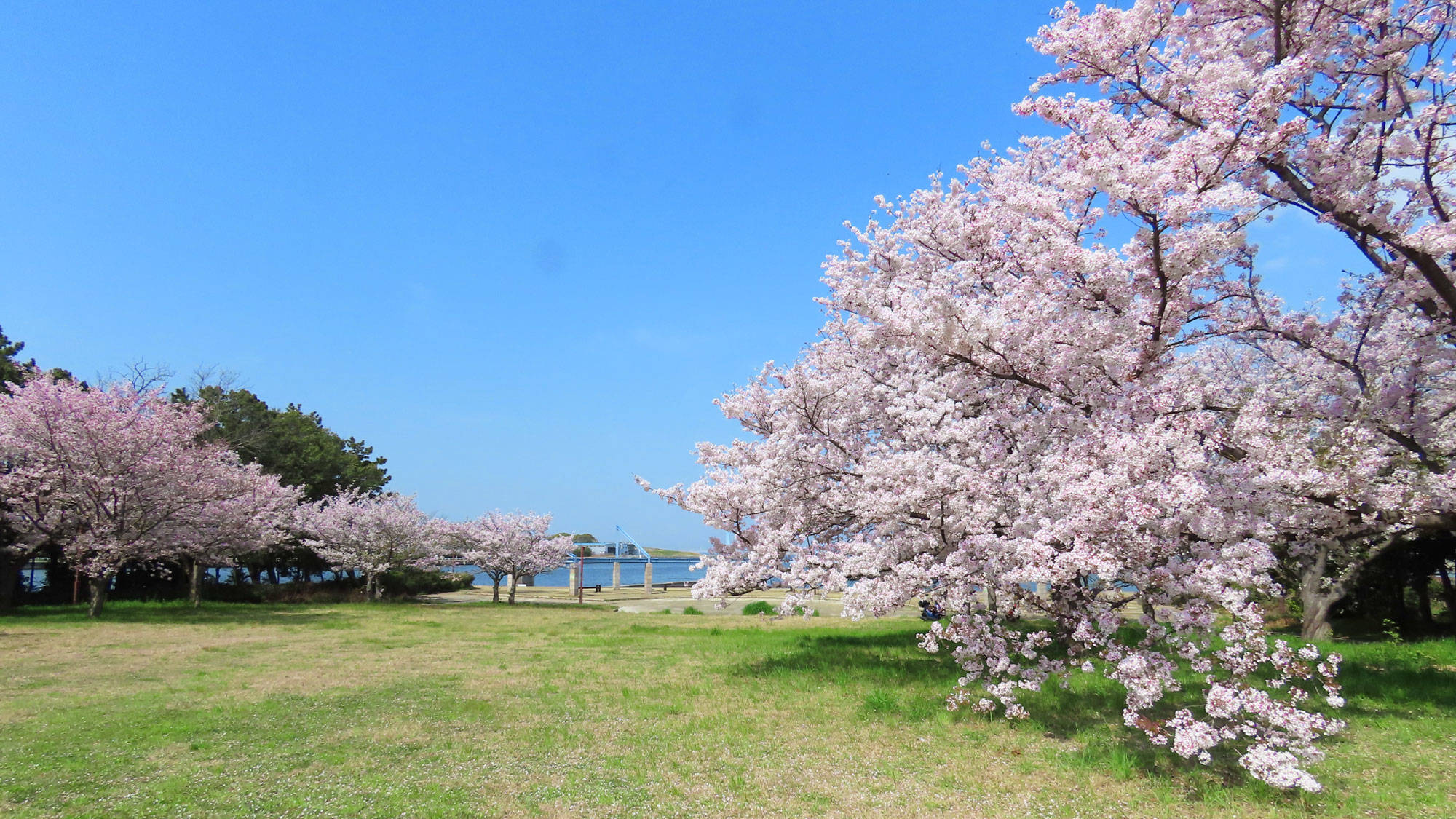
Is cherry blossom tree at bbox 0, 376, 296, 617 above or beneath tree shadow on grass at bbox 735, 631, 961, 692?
above

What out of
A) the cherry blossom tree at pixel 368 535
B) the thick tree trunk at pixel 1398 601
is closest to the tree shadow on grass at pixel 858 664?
the thick tree trunk at pixel 1398 601

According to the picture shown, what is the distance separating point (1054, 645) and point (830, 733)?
4.39 m

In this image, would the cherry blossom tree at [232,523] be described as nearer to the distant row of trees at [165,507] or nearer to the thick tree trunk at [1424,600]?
the distant row of trees at [165,507]

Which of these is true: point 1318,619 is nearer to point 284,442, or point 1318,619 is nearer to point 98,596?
point 98,596

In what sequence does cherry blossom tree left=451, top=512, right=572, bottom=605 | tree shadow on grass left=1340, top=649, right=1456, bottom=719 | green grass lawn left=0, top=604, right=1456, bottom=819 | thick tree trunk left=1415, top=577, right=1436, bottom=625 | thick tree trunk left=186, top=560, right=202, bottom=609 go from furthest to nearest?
cherry blossom tree left=451, top=512, right=572, bottom=605 < thick tree trunk left=186, top=560, right=202, bottom=609 < thick tree trunk left=1415, top=577, right=1436, bottom=625 < tree shadow on grass left=1340, top=649, right=1456, bottom=719 < green grass lawn left=0, top=604, right=1456, bottom=819

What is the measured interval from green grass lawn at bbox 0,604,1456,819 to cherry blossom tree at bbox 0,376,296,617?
877 centimetres

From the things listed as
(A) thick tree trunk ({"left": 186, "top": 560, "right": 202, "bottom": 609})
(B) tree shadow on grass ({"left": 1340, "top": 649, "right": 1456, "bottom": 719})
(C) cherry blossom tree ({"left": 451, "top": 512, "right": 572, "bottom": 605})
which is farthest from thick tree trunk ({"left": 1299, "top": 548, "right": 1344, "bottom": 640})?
(A) thick tree trunk ({"left": 186, "top": 560, "right": 202, "bottom": 609})

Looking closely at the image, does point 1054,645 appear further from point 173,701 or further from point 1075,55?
point 173,701

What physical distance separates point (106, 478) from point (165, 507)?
6.36ft

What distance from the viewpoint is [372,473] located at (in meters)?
43.8

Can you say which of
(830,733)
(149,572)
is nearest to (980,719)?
(830,733)

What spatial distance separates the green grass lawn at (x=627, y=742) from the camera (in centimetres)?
595

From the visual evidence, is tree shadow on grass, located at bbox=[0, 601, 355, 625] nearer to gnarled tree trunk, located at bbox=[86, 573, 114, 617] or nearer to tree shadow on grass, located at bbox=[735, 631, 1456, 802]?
gnarled tree trunk, located at bbox=[86, 573, 114, 617]

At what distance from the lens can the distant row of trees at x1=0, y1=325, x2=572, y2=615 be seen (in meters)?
21.0
